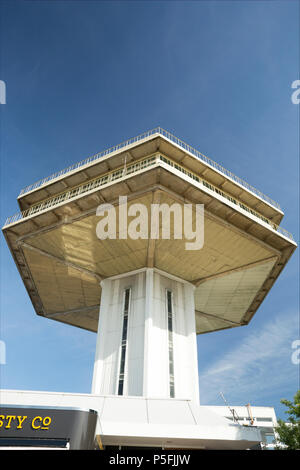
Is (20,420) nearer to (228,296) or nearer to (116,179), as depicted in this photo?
(116,179)

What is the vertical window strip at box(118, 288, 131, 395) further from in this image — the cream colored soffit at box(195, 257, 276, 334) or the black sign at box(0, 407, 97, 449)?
the black sign at box(0, 407, 97, 449)

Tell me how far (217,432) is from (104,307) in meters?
12.8

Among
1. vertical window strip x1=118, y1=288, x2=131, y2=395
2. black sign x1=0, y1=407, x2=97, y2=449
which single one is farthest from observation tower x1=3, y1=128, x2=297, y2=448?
black sign x1=0, y1=407, x2=97, y2=449

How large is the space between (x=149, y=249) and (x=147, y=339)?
6269 millimetres

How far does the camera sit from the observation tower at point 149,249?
69.2 ft

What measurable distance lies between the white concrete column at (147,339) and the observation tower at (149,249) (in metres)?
0.08

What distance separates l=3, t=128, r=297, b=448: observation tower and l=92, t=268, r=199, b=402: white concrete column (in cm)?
8

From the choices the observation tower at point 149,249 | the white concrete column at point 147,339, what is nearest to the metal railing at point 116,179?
the observation tower at point 149,249

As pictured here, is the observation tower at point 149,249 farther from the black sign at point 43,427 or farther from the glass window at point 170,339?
the black sign at point 43,427

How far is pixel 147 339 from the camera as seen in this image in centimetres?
2272

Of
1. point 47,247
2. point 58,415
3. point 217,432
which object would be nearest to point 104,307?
point 47,247

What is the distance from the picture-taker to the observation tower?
21078 mm

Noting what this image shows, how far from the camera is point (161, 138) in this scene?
853 inches

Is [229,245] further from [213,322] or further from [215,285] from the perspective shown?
[213,322]
